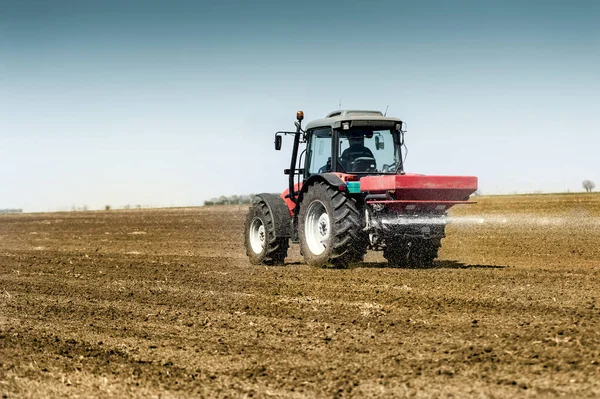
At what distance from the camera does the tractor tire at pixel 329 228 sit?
34.4ft

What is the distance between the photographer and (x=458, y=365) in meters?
5.07

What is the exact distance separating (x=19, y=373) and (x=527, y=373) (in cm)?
335

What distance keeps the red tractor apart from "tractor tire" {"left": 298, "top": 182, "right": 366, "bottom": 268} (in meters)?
0.01

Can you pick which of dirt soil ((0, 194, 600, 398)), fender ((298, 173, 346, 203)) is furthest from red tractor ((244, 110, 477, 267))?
dirt soil ((0, 194, 600, 398))

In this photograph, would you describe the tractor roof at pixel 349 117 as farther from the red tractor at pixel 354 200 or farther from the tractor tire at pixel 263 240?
the tractor tire at pixel 263 240

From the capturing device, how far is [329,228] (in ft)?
35.4

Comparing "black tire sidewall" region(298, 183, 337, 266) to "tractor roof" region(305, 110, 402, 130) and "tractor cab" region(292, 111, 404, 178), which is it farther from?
"tractor roof" region(305, 110, 402, 130)

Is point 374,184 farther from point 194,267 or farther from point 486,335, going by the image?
point 486,335

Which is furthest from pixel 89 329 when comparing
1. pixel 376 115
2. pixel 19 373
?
pixel 376 115

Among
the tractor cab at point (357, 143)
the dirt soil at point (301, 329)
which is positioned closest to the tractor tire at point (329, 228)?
the dirt soil at point (301, 329)

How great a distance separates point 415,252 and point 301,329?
17.4 feet

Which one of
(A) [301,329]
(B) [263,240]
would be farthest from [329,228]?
(A) [301,329]

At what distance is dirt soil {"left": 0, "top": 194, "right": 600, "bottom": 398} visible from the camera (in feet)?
16.0

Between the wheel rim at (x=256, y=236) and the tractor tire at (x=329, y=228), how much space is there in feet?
4.07
